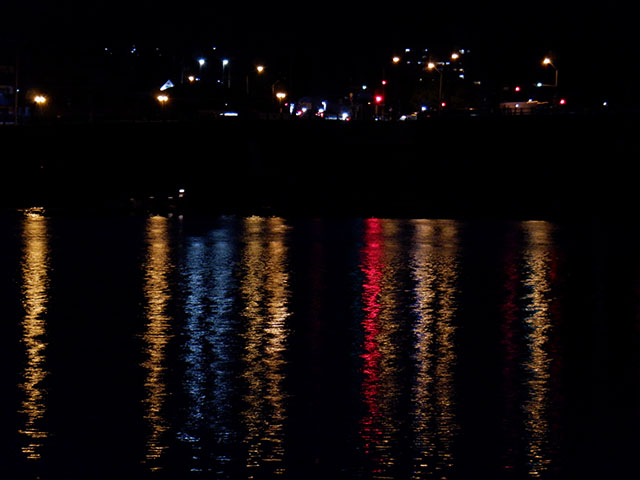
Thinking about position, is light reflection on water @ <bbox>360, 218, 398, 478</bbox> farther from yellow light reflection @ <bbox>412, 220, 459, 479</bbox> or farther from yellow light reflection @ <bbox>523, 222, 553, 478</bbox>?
yellow light reflection @ <bbox>523, 222, 553, 478</bbox>

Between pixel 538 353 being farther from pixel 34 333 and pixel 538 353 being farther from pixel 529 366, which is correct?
pixel 34 333

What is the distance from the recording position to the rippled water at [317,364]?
14234 millimetres

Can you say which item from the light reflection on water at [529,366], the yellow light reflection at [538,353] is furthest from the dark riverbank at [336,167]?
the light reflection on water at [529,366]

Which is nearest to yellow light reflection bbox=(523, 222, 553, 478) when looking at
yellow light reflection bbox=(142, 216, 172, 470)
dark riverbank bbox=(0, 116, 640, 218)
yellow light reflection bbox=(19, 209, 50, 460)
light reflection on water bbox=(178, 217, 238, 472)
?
light reflection on water bbox=(178, 217, 238, 472)

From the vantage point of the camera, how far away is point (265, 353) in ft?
67.0

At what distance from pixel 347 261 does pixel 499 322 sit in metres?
11.6

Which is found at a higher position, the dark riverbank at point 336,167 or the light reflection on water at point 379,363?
the dark riverbank at point 336,167

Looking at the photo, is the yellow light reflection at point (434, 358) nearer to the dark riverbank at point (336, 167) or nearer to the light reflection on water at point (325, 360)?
the light reflection on water at point (325, 360)

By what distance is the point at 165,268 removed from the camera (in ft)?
107

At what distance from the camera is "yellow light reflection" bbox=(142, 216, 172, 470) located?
1498cm

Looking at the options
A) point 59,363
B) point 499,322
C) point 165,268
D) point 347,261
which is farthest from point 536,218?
point 59,363

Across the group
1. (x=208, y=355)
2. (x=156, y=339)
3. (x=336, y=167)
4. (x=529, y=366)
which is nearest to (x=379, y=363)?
(x=529, y=366)

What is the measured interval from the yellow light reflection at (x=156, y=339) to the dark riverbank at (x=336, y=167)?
23.5m

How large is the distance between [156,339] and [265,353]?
2.78 metres
